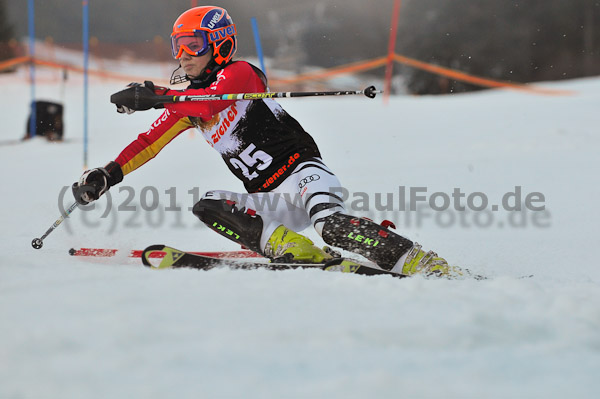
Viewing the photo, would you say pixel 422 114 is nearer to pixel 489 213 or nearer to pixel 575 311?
pixel 489 213

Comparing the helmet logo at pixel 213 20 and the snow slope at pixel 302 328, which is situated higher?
the helmet logo at pixel 213 20

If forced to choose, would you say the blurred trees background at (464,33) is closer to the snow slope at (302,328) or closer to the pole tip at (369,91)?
the pole tip at (369,91)

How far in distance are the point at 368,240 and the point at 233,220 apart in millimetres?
765

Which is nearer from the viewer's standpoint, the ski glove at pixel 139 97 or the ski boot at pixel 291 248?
the ski glove at pixel 139 97

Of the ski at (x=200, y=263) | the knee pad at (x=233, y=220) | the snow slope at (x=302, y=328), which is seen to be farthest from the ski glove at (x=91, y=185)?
the ski at (x=200, y=263)

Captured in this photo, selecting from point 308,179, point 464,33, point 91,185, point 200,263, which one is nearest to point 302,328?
point 200,263

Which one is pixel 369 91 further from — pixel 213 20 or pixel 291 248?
pixel 213 20

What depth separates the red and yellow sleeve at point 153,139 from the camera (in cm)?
328

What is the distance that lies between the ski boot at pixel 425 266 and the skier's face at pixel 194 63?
59.6 inches

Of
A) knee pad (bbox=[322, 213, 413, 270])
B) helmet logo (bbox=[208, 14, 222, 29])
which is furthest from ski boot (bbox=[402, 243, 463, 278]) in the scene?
helmet logo (bbox=[208, 14, 222, 29])

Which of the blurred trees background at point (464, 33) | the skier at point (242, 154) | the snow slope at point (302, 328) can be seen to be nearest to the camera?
the snow slope at point (302, 328)

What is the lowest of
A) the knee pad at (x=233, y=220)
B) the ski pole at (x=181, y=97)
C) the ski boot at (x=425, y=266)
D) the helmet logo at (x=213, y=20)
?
the ski boot at (x=425, y=266)

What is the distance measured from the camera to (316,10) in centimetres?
1933

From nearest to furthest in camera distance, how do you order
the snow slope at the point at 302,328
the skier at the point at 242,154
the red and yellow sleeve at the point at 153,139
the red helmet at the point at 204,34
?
the snow slope at the point at 302,328
the skier at the point at 242,154
the red helmet at the point at 204,34
the red and yellow sleeve at the point at 153,139
